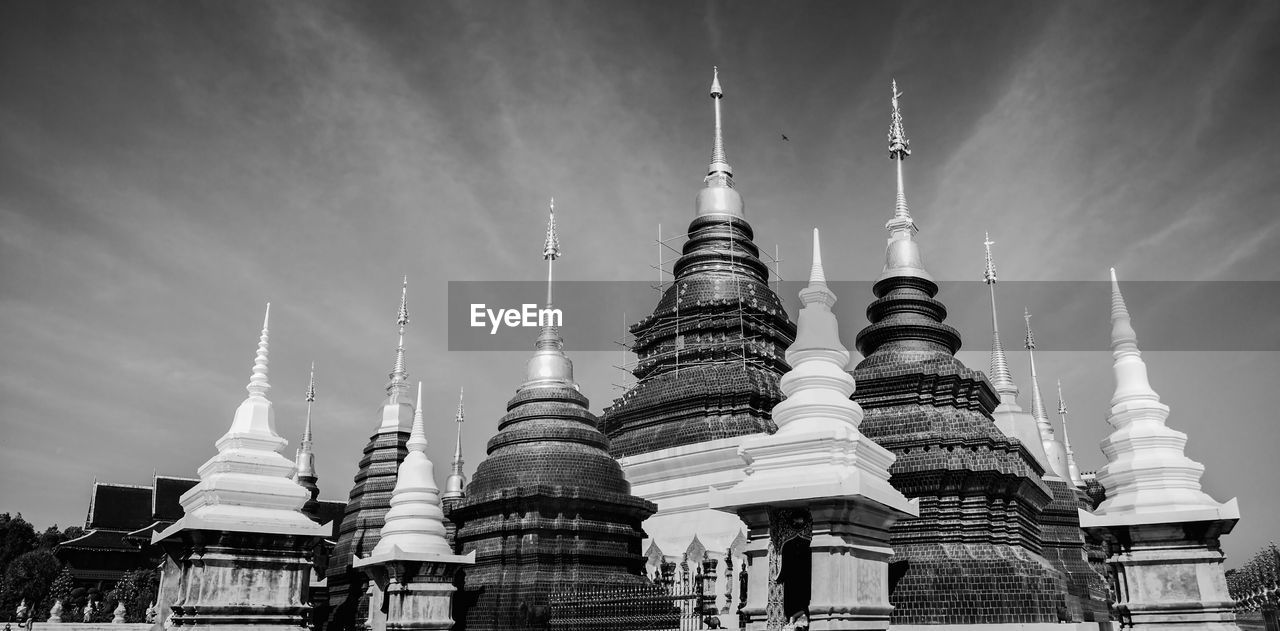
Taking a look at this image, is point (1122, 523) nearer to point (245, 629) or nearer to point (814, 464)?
point (814, 464)

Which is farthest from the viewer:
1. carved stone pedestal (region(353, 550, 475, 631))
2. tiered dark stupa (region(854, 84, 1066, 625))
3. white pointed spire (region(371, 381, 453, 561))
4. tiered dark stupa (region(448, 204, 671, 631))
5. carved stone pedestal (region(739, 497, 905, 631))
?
tiered dark stupa (region(448, 204, 671, 631))

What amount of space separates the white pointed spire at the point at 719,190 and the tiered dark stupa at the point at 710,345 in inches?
1.3

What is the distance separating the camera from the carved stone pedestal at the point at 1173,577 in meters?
11.4

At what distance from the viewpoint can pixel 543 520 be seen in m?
20.8

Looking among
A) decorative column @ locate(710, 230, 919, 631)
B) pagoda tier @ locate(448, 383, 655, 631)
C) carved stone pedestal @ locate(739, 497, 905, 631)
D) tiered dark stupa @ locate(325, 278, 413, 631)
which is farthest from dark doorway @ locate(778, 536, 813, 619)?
tiered dark stupa @ locate(325, 278, 413, 631)

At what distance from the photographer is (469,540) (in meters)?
21.6

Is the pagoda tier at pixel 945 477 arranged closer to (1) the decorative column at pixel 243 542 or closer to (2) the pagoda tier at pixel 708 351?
(2) the pagoda tier at pixel 708 351

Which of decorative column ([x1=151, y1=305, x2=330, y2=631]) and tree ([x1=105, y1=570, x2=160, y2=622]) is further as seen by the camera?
tree ([x1=105, y1=570, x2=160, y2=622])

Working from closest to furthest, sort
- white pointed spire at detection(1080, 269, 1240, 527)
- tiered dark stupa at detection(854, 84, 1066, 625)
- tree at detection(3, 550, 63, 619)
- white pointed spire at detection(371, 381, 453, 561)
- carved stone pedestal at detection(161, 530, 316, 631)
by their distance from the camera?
carved stone pedestal at detection(161, 530, 316, 631)
white pointed spire at detection(1080, 269, 1240, 527)
tiered dark stupa at detection(854, 84, 1066, 625)
white pointed spire at detection(371, 381, 453, 561)
tree at detection(3, 550, 63, 619)

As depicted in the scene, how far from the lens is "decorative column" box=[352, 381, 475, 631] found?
16531 mm

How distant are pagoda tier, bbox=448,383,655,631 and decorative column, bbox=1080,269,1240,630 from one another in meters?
9.69

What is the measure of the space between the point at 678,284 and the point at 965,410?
12.2m

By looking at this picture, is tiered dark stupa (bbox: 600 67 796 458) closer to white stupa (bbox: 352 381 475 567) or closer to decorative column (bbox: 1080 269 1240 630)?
white stupa (bbox: 352 381 475 567)

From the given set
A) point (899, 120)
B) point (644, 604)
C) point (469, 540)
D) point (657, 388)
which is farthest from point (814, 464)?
point (657, 388)
